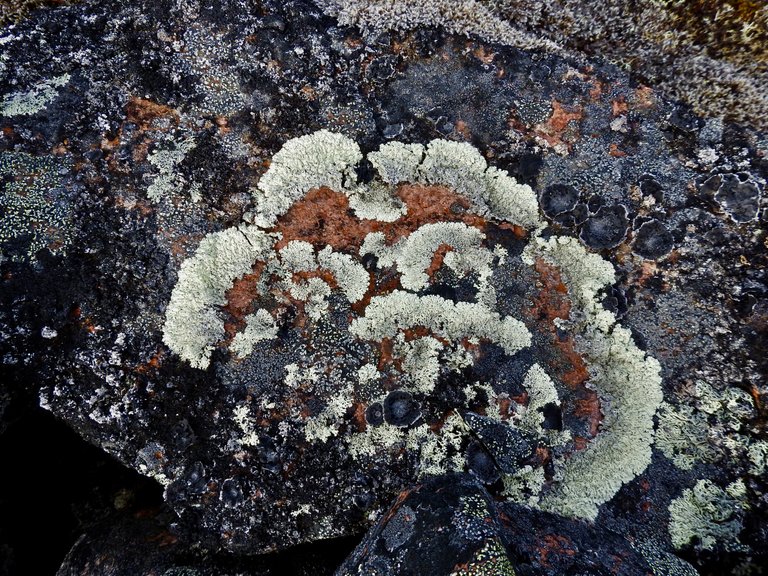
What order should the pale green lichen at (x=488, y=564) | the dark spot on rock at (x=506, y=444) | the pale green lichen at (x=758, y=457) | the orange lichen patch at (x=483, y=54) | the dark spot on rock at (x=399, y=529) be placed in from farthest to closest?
the orange lichen patch at (x=483, y=54)
the dark spot on rock at (x=506, y=444)
the pale green lichen at (x=758, y=457)
the dark spot on rock at (x=399, y=529)
the pale green lichen at (x=488, y=564)

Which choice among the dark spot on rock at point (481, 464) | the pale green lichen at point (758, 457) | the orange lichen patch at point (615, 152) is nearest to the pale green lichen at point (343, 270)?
the dark spot on rock at point (481, 464)

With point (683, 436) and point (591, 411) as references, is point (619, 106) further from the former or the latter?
point (683, 436)

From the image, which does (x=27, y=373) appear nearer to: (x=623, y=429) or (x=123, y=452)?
(x=123, y=452)

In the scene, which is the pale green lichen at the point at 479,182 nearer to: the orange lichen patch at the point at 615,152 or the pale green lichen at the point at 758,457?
the orange lichen patch at the point at 615,152

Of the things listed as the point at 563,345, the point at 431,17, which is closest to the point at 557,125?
the point at 431,17

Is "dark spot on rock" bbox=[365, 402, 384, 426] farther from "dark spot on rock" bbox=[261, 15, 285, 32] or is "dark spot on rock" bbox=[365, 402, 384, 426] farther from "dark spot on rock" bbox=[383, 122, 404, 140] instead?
"dark spot on rock" bbox=[261, 15, 285, 32]

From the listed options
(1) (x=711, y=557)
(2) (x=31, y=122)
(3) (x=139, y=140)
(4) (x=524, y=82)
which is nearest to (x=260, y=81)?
(3) (x=139, y=140)
